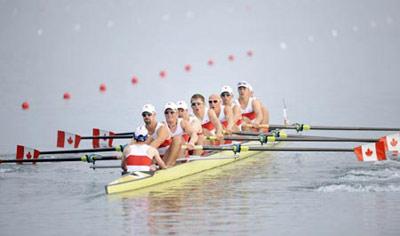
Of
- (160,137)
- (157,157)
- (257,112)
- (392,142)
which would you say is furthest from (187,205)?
(257,112)

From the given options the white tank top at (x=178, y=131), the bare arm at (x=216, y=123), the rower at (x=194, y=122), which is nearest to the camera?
the white tank top at (x=178, y=131)

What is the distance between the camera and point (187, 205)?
13.1 m

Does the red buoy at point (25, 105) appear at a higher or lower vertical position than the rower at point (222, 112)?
higher

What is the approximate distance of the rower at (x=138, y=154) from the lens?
46.7 feet

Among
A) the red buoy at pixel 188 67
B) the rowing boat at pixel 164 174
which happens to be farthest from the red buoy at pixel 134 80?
the rowing boat at pixel 164 174

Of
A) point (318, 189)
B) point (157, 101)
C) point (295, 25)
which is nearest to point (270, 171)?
point (318, 189)

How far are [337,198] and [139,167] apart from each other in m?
2.50

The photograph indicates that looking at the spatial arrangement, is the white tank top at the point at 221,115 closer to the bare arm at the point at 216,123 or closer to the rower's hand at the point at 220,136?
the bare arm at the point at 216,123

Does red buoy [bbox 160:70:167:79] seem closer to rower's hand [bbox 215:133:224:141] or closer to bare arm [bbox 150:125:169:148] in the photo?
rower's hand [bbox 215:133:224:141]

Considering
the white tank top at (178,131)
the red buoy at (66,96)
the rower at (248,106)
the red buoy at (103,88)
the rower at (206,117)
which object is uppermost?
the red buoy at (103,88)

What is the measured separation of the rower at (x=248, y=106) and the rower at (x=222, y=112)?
0.93 metres

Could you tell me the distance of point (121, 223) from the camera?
12.0 m

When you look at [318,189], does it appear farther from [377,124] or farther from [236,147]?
[377,124]

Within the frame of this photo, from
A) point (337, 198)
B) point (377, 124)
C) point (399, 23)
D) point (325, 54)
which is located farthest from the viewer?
point (399, 23)
